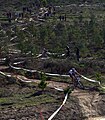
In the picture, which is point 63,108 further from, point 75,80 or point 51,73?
point 51,73

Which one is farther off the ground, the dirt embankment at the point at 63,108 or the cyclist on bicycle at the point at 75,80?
the cyclist on bicycle at the point at 75,80

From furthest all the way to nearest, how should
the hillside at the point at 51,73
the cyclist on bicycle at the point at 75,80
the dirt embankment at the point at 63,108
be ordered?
the cyclist on bicycle at the point at 75,80, the hillside at the point at 51,73, the dirt embankment at the point at 63,108

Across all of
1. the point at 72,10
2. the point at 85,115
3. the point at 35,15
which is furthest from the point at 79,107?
the point at 72,10

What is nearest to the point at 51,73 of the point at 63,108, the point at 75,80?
the point at 75,80

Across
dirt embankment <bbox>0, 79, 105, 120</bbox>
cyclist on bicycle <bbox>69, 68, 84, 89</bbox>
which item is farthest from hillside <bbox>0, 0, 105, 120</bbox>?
cyclist on bicycle <bbox>69, 68, 84, 89</bbox>

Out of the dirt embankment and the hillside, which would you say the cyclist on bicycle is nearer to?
the hillside

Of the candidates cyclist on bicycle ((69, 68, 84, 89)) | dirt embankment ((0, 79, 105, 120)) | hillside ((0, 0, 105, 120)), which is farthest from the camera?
cyclist on bicycle ((69, 68, 84, 89))

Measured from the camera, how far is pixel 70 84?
16.8 m

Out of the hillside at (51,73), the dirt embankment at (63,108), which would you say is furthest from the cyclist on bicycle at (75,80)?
the dirt embankment at (63,108)

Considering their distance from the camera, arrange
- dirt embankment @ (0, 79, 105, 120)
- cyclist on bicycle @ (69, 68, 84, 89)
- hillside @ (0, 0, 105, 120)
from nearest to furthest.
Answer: dirt embankment @ (0, 79, 105, 120), hillside @ (0, 0, 105, 120), cyclist on bicycle @ (69, 68, 84, 89)

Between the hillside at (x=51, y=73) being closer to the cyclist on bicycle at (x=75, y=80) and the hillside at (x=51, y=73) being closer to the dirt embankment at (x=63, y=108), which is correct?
the dirt embankment at (x=63, y=108)

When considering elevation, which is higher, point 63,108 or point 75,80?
point 75,80

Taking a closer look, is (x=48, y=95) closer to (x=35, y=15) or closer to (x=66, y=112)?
(x=66, y=112)

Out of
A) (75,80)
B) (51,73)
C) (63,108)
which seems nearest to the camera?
(63,108)
